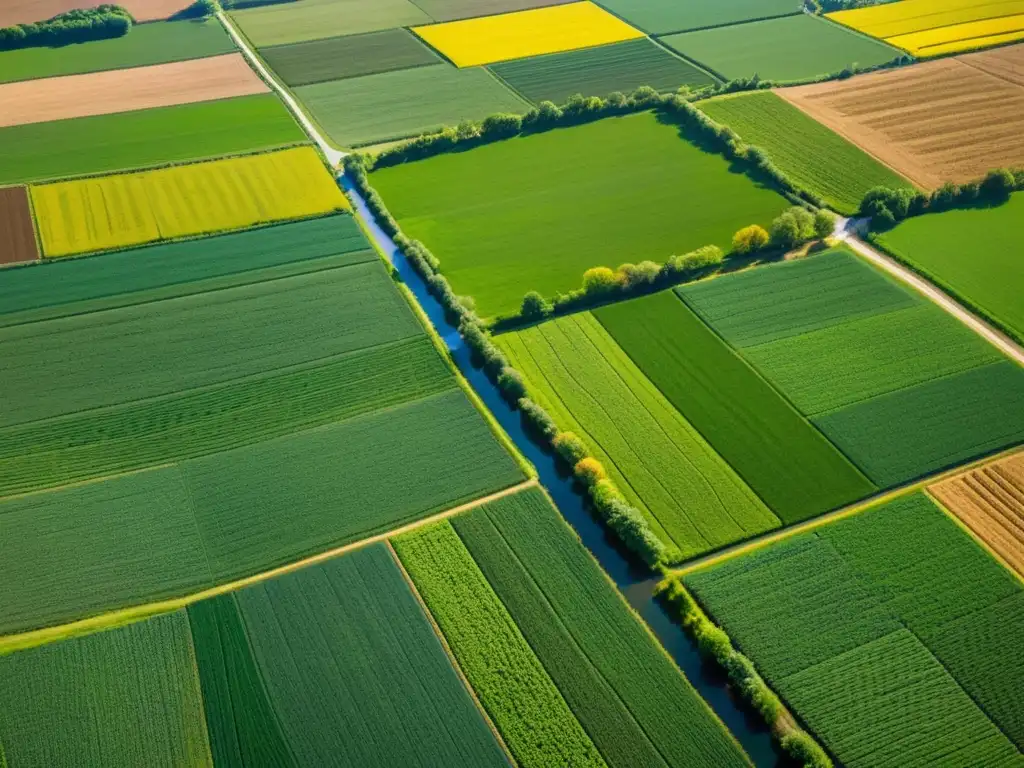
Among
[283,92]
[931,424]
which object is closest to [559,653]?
[931,424]

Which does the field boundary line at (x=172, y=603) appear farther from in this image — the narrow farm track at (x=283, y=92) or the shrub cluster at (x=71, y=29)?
the shrub cluster at (x=71, y=29)

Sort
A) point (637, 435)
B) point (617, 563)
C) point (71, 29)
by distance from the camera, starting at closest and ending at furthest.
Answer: point (617, 563) < point (637, 435) < point (71, 29)

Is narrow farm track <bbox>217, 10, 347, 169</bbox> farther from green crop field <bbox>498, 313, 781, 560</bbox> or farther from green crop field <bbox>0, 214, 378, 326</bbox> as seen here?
green crop field <bbox>498, 313, 781, 560</bbox>

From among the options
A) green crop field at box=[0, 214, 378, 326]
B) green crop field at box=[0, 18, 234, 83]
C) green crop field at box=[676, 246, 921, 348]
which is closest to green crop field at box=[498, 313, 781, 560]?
green crop field at box=[676, 246, 921, 348]

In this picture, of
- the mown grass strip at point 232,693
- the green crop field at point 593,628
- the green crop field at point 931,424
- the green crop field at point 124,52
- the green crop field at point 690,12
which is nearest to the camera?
the mown grass strip at point 232,693

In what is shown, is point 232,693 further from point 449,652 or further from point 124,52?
point 124,52

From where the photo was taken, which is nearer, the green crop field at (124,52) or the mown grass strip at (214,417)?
Result: the mown grass strip at (214,417)

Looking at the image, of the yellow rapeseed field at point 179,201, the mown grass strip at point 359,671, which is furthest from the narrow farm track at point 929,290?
the mown grass strip at point 359,671
